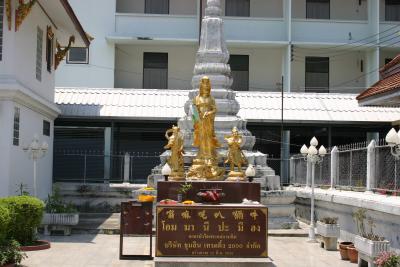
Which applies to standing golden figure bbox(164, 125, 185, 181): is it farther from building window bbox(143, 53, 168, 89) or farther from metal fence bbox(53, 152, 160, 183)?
building window bbox(143, 53, 168, 89)

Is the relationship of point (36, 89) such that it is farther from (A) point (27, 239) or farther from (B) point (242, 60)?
(B) point (242, 60)

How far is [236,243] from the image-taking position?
10.8 metres

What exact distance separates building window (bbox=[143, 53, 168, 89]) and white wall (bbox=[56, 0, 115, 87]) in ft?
6.60

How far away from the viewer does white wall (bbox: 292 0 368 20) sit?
3084cm

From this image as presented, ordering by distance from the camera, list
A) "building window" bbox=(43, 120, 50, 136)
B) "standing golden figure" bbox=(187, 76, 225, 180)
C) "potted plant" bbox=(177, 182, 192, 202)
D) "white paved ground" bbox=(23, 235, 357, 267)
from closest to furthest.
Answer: "white paved ground" bbox=(23, 235, 357, 267)
"potted plant" bbox=(177, 182, 192, 202)
"standing golden figure" bbox=(187, 76, 225, 180)
"building window" bbox=(43, 120, 50, 136)

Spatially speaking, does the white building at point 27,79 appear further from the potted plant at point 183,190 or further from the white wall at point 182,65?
the white wall at point 182,65

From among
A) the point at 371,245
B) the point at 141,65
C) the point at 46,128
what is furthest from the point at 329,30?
the point at 371,245

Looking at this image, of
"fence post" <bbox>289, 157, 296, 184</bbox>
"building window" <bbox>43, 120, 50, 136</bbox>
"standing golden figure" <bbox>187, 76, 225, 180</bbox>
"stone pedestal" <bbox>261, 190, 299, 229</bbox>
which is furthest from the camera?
"fence post" <bbox>289, 157, 296, 184</bbox>

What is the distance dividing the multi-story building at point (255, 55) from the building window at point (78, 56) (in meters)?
0.06

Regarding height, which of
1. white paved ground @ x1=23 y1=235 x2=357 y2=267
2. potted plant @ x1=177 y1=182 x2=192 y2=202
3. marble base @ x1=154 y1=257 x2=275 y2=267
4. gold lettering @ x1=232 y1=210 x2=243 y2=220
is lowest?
white paved ground @ x1=23 y1=235 x2=357 y2=267

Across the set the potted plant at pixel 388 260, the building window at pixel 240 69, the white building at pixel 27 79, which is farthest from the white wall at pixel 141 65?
the potted plant at pixel 388 260

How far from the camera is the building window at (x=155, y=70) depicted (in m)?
30.0

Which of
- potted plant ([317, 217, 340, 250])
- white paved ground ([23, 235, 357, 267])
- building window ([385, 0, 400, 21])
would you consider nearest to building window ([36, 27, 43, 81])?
white paved ground ([23, 235, 357, 267])

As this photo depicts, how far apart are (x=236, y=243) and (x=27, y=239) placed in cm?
506
